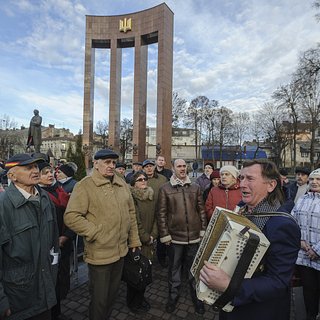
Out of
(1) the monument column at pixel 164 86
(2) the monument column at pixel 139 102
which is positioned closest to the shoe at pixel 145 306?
(1) the monument column at pixel 164 86

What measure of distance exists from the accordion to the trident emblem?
3750 centimetres

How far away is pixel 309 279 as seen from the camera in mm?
3467

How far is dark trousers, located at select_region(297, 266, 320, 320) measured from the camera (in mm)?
3457

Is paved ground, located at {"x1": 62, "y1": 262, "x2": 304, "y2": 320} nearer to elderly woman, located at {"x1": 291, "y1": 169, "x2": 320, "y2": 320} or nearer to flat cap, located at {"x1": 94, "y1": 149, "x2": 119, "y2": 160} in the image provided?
elderly woman, located at {"x1": 291, "y1": 169, "x2": 320, "y2": 320}

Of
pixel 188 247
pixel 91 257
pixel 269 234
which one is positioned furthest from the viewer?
pixel 188 247

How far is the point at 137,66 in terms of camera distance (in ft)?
108

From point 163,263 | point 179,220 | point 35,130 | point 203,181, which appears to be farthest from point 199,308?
point 35,130

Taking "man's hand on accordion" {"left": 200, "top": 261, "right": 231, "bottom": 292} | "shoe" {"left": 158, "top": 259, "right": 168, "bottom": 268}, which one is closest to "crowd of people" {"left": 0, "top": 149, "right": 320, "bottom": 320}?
"man's hand on accordion" {"left": 200, "top": 261, "right": 231, "bottom": 292}

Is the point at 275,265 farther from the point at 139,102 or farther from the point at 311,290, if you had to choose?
the point at 139,102

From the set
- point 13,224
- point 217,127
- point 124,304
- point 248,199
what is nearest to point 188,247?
point 124,304

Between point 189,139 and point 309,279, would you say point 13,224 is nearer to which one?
point 309,279

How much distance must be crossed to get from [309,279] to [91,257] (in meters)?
2.99

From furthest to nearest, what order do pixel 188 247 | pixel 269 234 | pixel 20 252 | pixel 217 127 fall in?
pixel 217 127, pixel 188 247, pixel 20 252, pixel 269 234

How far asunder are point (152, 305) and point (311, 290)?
7.56 feet
